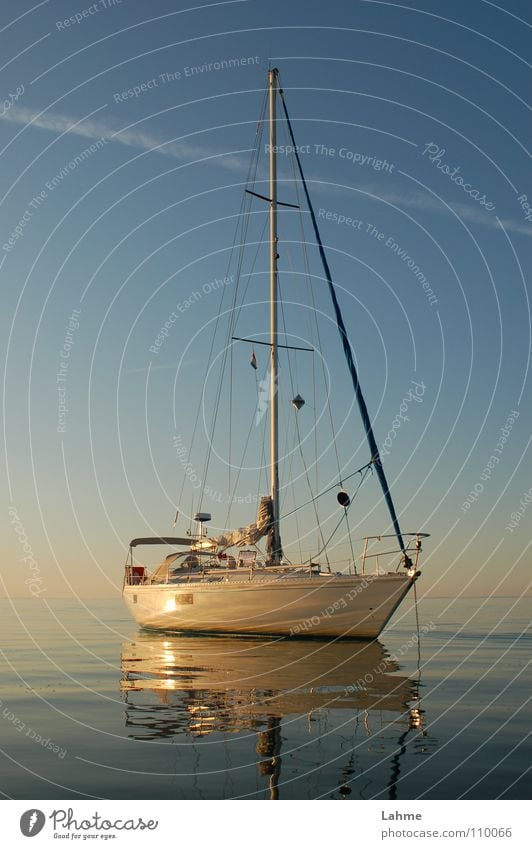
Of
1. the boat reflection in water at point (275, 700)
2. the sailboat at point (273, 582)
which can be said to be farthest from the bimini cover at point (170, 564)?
the boat reflection in water at point (275, 700)

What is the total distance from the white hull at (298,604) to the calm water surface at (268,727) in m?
4.24

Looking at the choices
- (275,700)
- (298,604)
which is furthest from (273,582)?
(275,700)

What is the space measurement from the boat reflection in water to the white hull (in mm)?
2548

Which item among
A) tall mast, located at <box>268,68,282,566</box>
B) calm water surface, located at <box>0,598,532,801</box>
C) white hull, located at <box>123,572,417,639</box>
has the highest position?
tall mast, located at <box>268,68,282,566</box>

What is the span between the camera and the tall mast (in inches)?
1607

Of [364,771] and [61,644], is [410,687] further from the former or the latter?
[61,644]

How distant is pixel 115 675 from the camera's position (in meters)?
24.4

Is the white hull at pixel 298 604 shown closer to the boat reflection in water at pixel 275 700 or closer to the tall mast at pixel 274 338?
the boat reflection in water at pixel 275 700

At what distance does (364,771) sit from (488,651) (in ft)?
76.1

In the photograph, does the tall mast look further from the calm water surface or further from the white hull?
the calm water surface

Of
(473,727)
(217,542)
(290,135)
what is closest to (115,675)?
(473,727)

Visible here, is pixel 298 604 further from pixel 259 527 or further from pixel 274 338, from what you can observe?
pixel 274 338

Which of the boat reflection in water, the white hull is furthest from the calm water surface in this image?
the white hull
